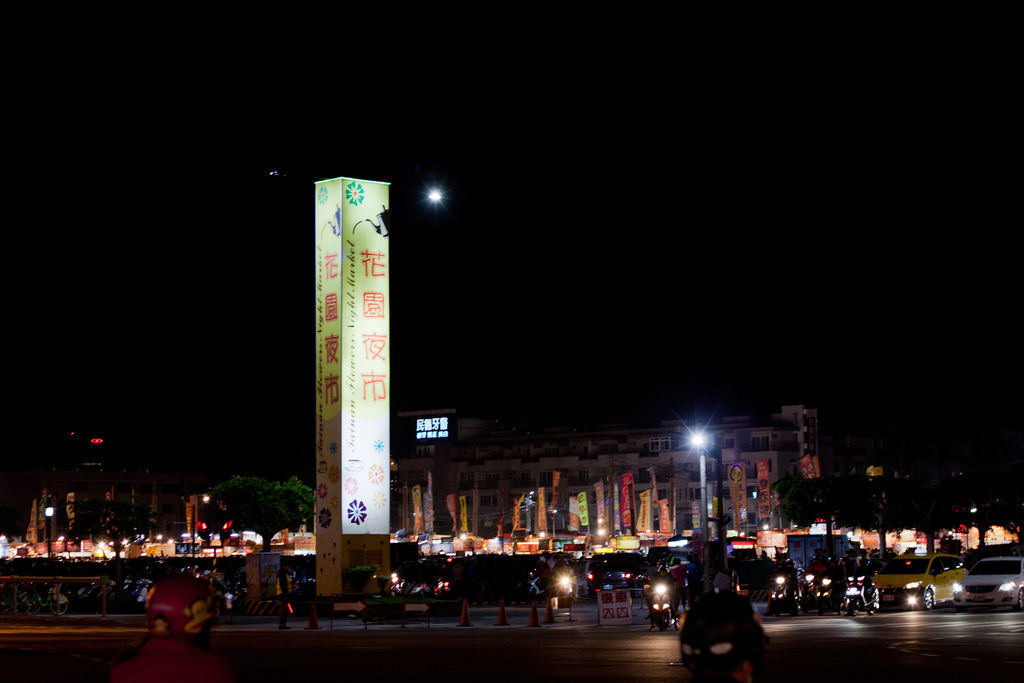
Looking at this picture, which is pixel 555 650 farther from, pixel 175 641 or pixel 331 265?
pixel 331 265

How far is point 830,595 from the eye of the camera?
1438 inches

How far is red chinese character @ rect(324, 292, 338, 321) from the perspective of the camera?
41875 millimetres

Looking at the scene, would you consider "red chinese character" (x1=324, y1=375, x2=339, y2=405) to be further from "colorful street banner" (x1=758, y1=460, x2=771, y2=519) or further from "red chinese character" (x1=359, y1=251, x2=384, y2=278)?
"colorful street banner" (x1=758, y1=460, x2=771, y2=519)

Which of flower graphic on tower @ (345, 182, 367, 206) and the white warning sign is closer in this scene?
the white warning sign

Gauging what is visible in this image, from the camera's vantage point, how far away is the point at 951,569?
3944cm

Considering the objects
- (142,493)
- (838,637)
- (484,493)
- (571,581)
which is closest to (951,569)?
(571,581)

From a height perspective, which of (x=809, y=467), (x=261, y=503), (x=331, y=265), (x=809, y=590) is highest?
(x=331, y=265)

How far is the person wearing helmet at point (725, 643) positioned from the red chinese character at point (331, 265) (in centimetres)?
3795

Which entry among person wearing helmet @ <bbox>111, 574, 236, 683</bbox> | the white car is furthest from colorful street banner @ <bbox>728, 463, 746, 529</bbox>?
person wearing helmet @ <bbox>111, 574, 236, 683</bbox>

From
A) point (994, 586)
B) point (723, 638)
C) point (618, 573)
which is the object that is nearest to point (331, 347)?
point (618, 573)

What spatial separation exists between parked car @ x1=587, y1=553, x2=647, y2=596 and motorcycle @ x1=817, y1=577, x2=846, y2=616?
41.8 feet

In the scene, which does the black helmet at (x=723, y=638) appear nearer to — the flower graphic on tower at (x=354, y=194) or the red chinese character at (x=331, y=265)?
the red chinese character at (x=331, y=265)

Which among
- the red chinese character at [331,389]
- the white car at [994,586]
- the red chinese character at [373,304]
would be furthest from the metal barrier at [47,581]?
the white car at [994,586]

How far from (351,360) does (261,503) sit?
43.4 meters
